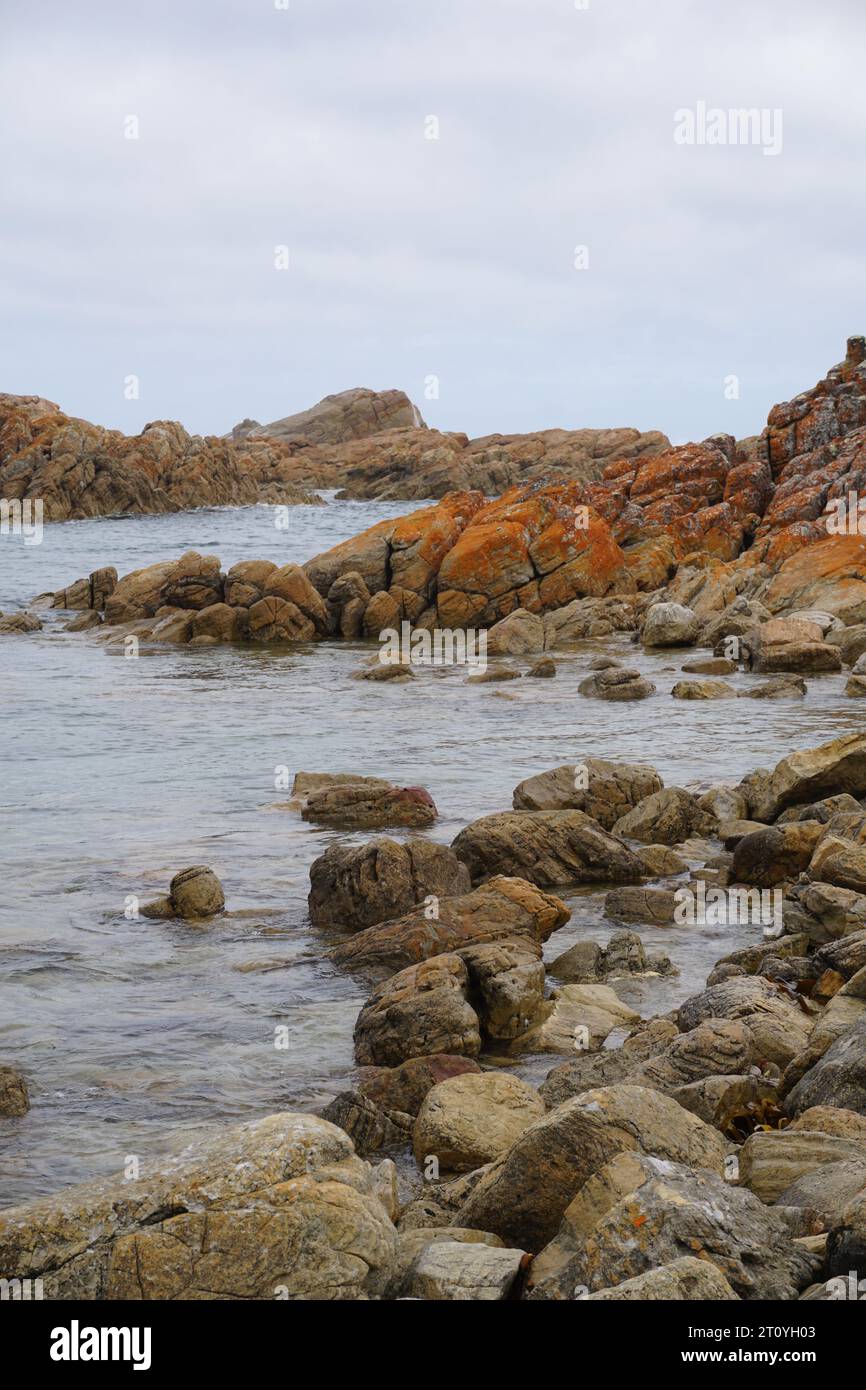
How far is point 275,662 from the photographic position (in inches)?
1362

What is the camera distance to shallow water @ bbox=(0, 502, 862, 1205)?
9.43 m

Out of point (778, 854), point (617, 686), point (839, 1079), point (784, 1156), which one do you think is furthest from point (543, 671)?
point (784, 1156)

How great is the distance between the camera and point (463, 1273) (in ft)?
17.4

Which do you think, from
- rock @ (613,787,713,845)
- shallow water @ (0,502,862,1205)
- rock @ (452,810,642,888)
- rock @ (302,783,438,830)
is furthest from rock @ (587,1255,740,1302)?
rock @ (302,783,438,830)

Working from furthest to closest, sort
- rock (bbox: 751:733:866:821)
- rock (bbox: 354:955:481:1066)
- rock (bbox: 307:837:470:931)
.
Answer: rock (bbox: 751:733:866:821), rock (bbox: 307:837:470:931), rock (bbox: 354:955:481:1066)

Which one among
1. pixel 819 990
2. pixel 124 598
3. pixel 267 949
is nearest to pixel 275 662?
pixel 124 598

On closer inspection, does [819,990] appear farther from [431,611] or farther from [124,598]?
[124,598]

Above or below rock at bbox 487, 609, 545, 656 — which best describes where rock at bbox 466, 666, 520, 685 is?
below

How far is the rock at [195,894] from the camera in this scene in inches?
516

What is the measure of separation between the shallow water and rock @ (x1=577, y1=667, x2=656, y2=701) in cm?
32

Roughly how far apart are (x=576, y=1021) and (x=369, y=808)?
7.10 meters

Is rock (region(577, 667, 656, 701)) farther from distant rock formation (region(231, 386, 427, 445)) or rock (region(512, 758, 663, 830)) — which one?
distant rock formation (region(231, 386, 427, 445))
